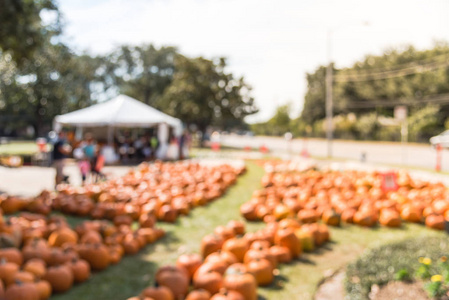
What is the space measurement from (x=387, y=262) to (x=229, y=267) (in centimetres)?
165

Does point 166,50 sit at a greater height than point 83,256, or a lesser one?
greater

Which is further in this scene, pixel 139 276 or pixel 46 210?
pixel 46 210

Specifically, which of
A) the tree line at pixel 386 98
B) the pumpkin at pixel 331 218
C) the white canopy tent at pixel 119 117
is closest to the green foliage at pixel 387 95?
the tree line at pixel 386 98

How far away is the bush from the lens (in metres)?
3.39

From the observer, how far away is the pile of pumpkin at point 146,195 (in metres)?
6.15

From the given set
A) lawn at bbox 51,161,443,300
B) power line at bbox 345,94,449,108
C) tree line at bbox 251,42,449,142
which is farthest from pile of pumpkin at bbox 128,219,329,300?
power line at bbox 345,94,449,108

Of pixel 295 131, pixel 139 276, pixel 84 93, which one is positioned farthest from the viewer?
pixel 295 131

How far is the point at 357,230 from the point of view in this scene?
585 centimetres

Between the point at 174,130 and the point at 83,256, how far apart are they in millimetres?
17224

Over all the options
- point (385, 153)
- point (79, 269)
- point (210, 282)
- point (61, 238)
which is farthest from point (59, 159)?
point (385, 153)

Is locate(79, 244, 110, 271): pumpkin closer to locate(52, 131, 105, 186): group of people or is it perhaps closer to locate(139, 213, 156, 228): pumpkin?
locate(139, 213, 156, 228): pumpkin

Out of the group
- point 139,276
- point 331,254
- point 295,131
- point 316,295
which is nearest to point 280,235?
point 331,254

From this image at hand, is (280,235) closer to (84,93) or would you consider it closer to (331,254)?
(331,254)

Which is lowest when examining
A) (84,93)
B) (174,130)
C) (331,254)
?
(331,254)
